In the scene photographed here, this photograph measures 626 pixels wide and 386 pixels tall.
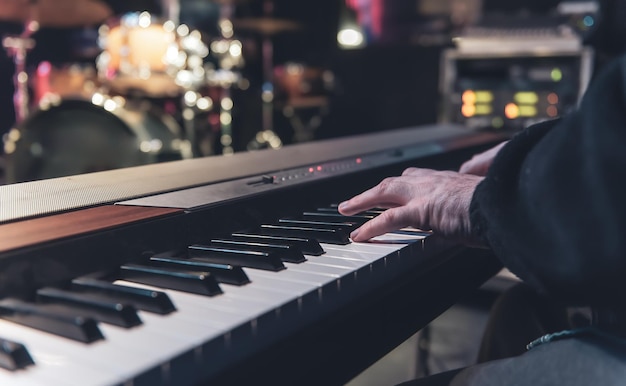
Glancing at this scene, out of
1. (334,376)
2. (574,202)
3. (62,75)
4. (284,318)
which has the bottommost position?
(334,376)

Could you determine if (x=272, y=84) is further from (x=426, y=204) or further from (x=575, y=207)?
(x=575, y=207)

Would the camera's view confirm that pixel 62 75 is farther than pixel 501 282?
Yes

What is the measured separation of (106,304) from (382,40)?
625cm

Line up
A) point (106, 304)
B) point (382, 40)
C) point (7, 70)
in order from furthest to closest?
point (382, 40)
point (7, 70)
point (106, 304)

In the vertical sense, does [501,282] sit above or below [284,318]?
below

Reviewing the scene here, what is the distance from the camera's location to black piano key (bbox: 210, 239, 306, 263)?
2.91 feet

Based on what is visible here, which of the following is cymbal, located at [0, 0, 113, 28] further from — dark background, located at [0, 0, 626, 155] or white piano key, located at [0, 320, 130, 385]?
white piano key, located at [0, 320, 130, 385]

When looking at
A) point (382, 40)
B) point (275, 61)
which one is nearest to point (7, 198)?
point (382, 40)

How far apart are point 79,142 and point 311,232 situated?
301cm

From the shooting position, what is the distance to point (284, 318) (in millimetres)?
704

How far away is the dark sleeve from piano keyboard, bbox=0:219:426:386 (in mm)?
206

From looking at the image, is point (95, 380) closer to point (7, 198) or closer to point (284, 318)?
point (284, 318)

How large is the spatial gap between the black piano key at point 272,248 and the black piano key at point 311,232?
10cm

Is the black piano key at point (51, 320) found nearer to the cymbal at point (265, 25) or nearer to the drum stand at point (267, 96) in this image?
the drum stand at point (267, 96)
